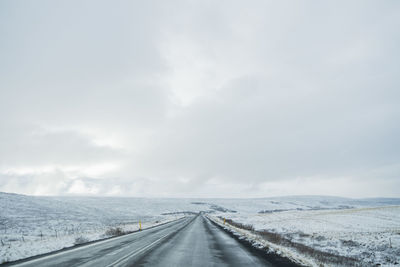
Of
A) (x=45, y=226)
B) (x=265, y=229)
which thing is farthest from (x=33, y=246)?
(x=265, y=229)

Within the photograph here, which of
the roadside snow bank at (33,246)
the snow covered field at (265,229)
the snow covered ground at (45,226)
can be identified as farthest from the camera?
the snow covered ground at (45,226)

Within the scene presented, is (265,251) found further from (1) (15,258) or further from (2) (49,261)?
(1) (15,258)

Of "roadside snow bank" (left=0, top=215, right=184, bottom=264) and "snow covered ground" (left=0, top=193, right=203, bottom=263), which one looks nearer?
"roadside snow bank" (left=0, top=215, right=184, bottom=264)

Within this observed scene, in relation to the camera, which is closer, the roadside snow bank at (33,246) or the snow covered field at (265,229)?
the roadside snow bank at (33,246)

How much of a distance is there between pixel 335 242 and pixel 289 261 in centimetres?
1416

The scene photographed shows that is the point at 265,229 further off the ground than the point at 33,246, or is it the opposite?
the point at 33,246

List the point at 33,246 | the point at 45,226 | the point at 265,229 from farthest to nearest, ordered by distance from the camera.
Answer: the point at 265,229 → the point at 45,226 → the point at 33,246

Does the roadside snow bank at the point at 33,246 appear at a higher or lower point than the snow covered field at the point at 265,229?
higher

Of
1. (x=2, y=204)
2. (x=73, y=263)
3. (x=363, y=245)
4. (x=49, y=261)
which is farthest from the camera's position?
(x=2, y=204)

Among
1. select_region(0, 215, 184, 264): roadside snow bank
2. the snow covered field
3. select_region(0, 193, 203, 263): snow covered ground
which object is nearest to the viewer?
select_region(0, 215, 184, 264): roadside snow bank

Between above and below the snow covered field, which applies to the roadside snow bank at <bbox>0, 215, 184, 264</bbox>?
above

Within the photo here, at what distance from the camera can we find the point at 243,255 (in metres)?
10.6

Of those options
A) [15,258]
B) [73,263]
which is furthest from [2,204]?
[73,263]

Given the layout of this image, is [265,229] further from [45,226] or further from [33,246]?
[45,226]
